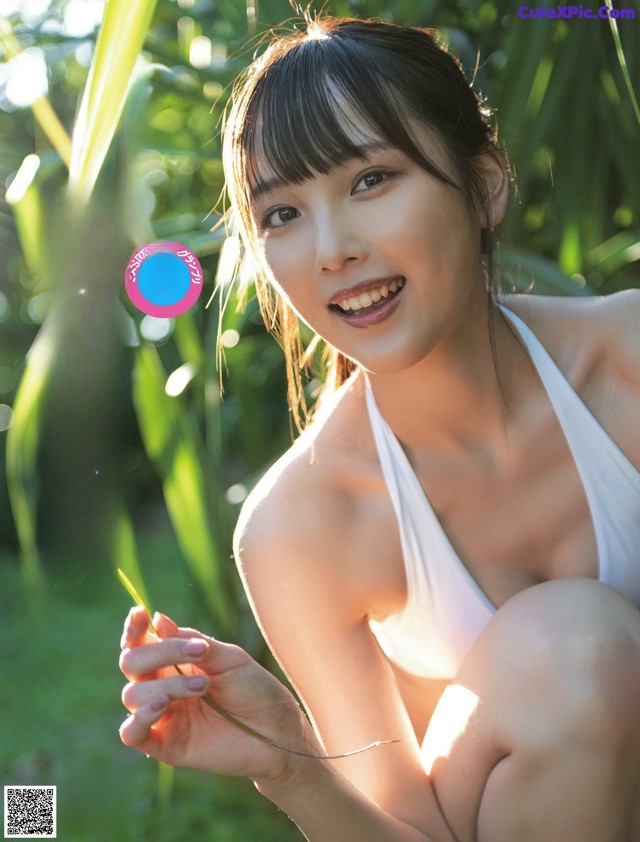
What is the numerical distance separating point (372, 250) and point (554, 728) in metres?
0.36

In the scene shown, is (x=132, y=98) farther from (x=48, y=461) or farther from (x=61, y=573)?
(x=61, y=573)

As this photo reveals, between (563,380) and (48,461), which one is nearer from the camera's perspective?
(563,380)

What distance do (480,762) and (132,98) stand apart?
0.71 meters

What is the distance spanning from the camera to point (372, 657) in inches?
34.6

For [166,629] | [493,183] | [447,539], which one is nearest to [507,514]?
[447,539]

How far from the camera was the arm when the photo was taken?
2.74 feet

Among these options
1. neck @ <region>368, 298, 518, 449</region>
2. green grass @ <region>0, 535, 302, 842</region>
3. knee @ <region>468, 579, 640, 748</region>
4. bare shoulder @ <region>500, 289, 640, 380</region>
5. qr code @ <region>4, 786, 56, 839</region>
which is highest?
bare shoulder @ <region>500, 289, 640, 380</region>

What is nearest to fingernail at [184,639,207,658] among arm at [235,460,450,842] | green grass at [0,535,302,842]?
arm at [235,460,450,842]

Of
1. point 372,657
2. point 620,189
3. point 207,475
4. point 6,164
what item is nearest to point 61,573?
point 207,475

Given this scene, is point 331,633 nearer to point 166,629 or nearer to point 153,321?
point 166,629

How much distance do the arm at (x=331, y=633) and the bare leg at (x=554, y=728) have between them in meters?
0.04

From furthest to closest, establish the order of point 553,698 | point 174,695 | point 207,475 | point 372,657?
point 207,475, point 372,657, point 553,698, point 174,695

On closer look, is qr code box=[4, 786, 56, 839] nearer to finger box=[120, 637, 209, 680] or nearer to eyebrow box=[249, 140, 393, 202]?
finger box=[120, 637, 209, 680]

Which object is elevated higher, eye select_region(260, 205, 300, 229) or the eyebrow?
the eyebrow
